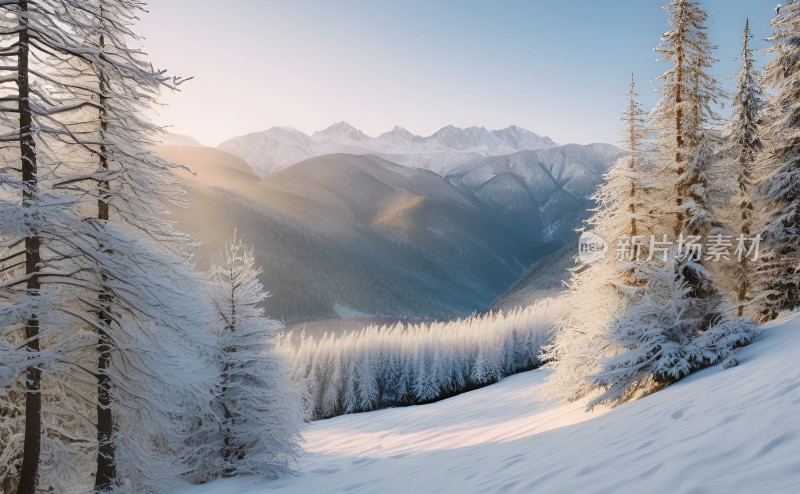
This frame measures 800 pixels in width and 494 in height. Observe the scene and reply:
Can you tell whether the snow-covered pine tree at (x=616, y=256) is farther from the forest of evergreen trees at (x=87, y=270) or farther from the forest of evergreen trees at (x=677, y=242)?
the forest of evergreen trees at (x=87, y=270)

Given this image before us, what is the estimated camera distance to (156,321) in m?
7.87

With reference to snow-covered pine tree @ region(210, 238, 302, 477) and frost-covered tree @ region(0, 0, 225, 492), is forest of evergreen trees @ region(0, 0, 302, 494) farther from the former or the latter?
snow-covered pine tree @ region(210, 238, 302, 477)

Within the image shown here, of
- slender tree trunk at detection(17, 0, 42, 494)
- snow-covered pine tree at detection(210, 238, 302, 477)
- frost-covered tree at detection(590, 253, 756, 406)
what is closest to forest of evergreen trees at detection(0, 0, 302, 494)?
slender tree trunk at detection(17, 0, 42, 494)

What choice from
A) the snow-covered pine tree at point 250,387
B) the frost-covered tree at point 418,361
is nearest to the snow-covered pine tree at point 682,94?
the snow-covered pine tree at point 250,387

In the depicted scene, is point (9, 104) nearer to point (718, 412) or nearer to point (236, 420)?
point (236, 420)

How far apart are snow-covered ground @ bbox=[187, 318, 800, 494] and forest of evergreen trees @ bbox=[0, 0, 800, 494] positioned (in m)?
→ 1.59

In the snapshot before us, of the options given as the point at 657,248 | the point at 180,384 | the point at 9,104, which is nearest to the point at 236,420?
the point at 180,384

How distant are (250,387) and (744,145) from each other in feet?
76.6

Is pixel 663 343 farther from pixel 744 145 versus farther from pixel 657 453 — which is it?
pixel 744 145

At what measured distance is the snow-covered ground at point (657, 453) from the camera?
411 cm

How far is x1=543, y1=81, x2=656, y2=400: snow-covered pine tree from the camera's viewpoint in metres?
13.3

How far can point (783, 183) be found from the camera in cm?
1617

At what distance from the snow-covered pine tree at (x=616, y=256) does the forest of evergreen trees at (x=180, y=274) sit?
0.07m

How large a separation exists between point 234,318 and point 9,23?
8.79 meters
